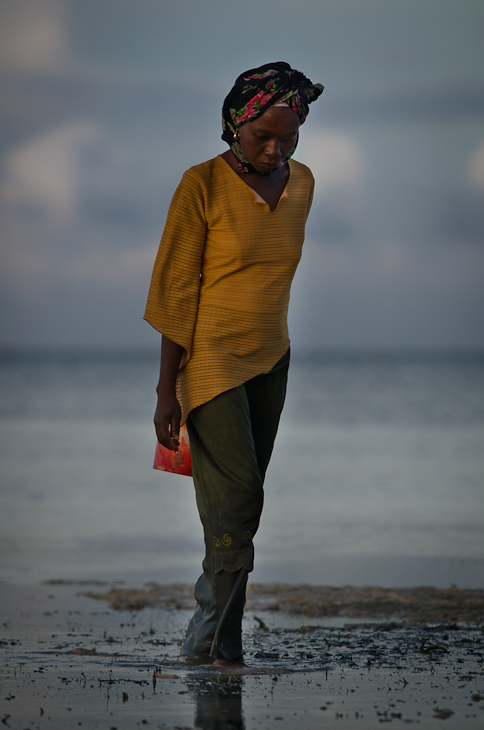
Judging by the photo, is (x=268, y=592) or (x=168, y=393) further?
(x=268, y=592)

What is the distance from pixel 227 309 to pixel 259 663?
1308 millimetres

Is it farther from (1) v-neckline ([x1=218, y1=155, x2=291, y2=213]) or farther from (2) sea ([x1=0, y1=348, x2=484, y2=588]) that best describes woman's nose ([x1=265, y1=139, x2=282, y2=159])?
(2) sea ([x1=0, y1=348, x2=484, y2=588])

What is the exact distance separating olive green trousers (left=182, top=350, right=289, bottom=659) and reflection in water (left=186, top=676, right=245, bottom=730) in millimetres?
276

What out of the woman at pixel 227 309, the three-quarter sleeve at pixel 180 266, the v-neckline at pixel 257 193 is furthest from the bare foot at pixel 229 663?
the v-neckline at pixel 257 193

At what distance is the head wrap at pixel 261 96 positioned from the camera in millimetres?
2855

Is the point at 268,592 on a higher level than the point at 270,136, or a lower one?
lower

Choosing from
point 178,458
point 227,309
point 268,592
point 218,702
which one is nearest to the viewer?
point 218,702

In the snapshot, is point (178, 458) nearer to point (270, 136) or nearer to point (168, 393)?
point (168, 393)

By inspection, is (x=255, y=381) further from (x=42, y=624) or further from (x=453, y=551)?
(x=453, y=551)

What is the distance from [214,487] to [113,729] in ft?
3.21

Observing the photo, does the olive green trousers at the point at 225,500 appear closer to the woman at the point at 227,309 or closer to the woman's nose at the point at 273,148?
the woman at the point at 227,309

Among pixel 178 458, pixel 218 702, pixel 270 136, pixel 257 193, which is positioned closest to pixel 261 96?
pixel 270 136

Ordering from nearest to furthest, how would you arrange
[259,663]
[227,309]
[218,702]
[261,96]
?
[218,702] < [261,96] < [227,309] < [259,663]

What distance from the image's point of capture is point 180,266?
2.98 m
